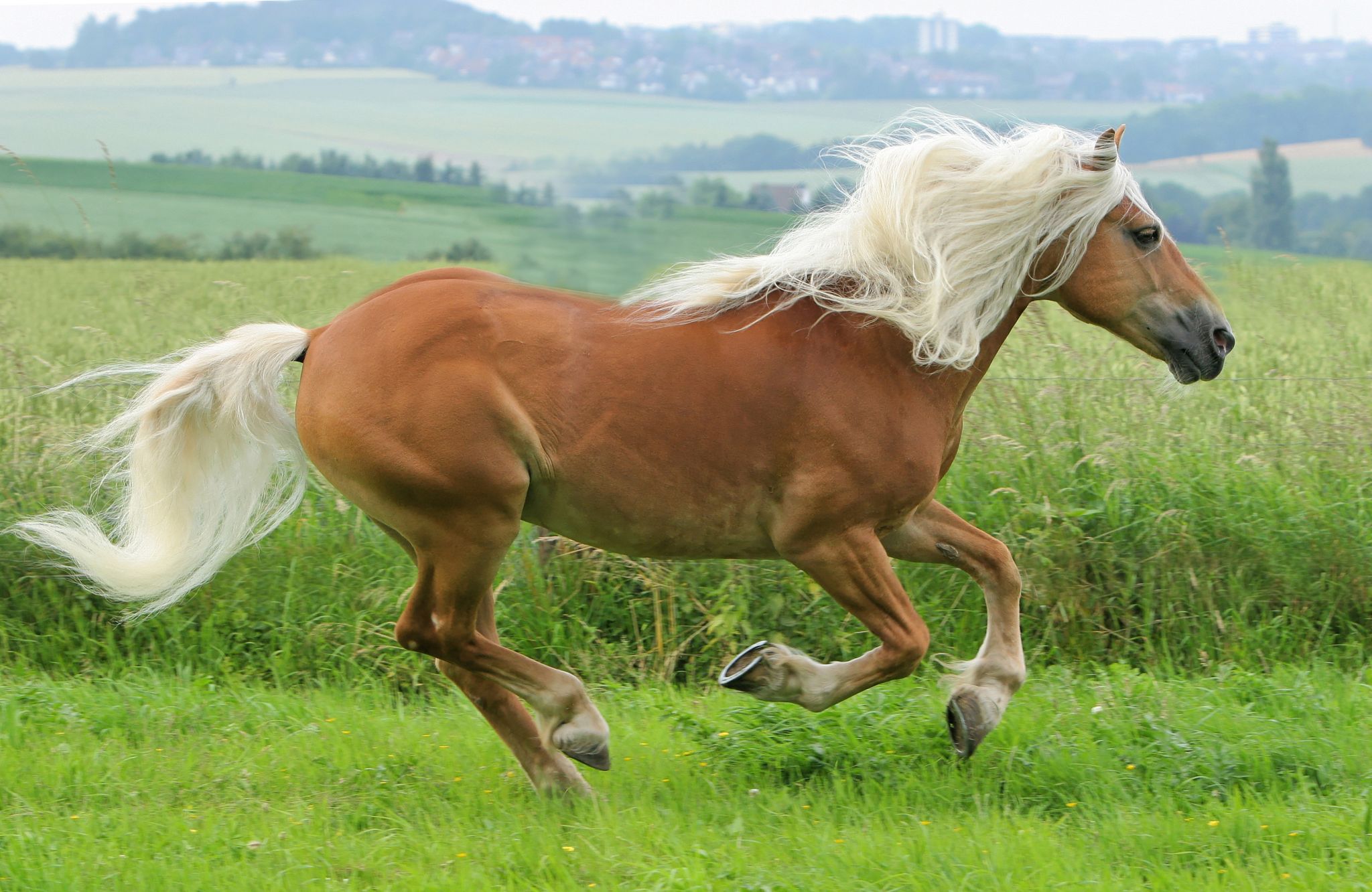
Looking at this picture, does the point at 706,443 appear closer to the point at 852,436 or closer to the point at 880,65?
the point at 852,436

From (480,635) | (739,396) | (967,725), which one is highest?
(739,396)

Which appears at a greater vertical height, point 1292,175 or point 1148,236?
point 1292,175

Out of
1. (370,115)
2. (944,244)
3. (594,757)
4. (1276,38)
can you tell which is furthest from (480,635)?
(1276,38)

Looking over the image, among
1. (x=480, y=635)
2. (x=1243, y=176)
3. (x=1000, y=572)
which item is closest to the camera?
(x=480, y=635)

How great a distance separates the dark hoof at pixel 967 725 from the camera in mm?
3422

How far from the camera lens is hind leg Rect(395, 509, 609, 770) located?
133 inches

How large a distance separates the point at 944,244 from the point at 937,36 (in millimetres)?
11638

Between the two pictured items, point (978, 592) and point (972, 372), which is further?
point (978, 592)

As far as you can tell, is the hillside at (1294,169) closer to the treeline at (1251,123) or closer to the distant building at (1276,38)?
the treeline at (1251,123)

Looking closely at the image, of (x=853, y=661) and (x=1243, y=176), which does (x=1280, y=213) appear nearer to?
(x=1243, y=176)

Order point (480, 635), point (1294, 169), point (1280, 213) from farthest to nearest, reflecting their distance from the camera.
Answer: point (1294, 169), point (1280, 213), point (480, 635)

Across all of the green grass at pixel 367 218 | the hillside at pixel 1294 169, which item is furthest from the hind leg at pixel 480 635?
the hillside at pixel 1294 169

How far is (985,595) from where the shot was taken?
373 centimetres

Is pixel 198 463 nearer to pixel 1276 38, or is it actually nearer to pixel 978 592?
pixel 978 592
